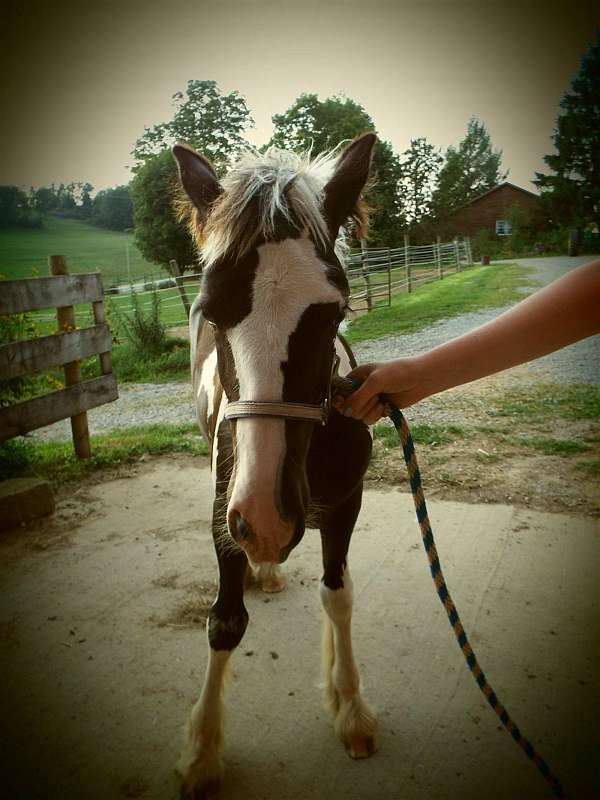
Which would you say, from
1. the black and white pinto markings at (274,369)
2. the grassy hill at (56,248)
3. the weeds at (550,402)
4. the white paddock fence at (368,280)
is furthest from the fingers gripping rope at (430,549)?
the white paddock fence at (368,280)

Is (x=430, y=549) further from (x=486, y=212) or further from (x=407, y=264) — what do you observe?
(x=486, y=212)

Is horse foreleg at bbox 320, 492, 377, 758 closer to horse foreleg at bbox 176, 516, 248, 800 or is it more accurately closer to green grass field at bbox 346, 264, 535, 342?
horse foreleg at bbox 176, 516, 248, 800

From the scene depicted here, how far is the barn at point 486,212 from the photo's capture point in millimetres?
22438

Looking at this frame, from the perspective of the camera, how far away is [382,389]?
1.39m

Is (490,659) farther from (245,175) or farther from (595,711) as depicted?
(245,175)

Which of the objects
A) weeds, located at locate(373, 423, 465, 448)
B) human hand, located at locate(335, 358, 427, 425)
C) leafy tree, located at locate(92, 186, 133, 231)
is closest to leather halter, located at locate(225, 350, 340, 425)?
human hand, located at locate(335, 358, 427, 425)

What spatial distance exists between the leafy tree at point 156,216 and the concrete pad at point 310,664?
34.1 feet

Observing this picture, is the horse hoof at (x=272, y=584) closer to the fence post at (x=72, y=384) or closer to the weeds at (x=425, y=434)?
the weeds at (x=425, y=434)

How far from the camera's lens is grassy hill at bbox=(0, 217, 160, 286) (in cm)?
444

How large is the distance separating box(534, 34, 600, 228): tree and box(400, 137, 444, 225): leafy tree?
27.2ft

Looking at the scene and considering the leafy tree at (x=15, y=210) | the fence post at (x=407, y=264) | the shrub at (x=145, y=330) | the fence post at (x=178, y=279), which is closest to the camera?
the leafy tree at (x=15, y=210)

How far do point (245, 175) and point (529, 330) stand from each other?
3.17 ft

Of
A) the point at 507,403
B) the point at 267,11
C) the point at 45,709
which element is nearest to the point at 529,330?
the point at 45,709

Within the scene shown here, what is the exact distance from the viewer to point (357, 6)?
10.6 feet
